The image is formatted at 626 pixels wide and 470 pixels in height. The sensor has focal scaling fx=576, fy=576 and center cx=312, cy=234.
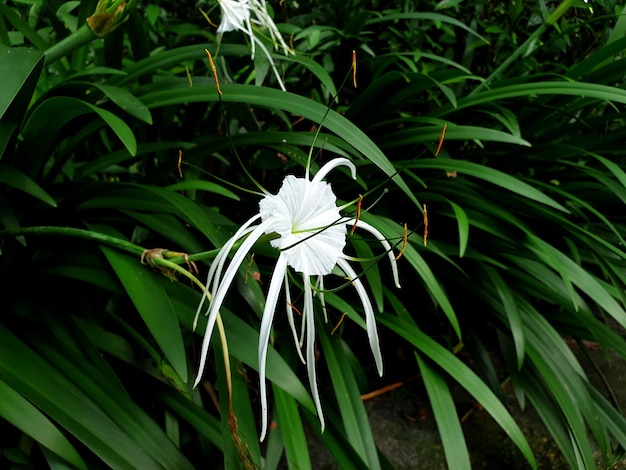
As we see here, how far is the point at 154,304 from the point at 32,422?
0.19 metres

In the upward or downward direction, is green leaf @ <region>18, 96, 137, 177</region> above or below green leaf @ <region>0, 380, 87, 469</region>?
above

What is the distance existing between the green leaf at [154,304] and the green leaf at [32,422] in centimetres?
15

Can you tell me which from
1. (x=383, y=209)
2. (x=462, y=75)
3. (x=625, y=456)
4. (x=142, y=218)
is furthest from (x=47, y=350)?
(x=625, y=456)

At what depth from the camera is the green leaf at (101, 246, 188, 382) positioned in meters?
0.70

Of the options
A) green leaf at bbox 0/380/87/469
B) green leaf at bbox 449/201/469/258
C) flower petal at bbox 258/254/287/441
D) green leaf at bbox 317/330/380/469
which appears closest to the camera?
flower petal at bbox 258/254/287/441

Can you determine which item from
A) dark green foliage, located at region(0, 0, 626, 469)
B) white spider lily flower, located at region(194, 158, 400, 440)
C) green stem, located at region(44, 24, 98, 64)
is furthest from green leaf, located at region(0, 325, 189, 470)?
green stem, located at region(44, 24, 98, 64)

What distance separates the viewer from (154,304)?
75 cm

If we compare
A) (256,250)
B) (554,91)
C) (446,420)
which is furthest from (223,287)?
(554,91)

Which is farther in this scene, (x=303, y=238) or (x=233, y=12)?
(x=233, y=12)

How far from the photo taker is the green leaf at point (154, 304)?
0.70m

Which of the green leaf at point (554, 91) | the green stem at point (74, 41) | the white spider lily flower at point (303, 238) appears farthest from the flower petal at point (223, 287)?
the green leaf at point (554, 91)

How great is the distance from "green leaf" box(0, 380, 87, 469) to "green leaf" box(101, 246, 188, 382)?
0.15 metres

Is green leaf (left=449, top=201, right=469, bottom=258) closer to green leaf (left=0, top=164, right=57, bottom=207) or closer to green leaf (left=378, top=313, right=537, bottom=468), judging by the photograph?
green leaf (left=378, top=313, right=537, bottom=468)

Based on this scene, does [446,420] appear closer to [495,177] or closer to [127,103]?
[495,177]
